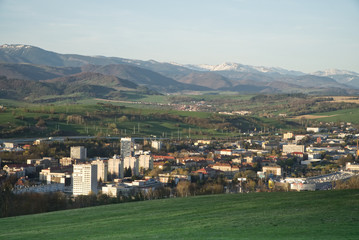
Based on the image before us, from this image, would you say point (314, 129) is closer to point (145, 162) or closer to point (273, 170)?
point (273, 170)

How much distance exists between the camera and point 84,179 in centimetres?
3875

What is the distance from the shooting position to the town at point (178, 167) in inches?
1405

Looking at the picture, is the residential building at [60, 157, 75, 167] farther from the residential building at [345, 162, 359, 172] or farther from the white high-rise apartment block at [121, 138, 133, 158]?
the residential building at [345, 162, 359, 172]

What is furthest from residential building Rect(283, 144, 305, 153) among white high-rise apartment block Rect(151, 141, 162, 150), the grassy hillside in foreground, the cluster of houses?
the grassy hillside in foreground

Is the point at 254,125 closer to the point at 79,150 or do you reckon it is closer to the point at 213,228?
the point at 79,150

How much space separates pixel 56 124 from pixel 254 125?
3585 cm

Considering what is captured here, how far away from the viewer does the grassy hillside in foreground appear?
12.3 m

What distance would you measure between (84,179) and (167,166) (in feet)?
41.8

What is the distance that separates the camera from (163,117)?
95.2 meters

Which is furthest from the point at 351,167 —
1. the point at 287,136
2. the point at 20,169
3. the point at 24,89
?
the point at 24,89

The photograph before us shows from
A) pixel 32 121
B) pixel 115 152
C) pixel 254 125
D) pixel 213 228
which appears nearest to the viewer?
pixel 213 228

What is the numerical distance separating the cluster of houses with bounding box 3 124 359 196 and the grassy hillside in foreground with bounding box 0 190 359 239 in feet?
54.6

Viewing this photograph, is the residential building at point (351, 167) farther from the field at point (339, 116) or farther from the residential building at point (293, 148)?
the field at point (339, 116)

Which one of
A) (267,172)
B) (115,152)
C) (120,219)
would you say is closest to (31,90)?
(115,152)
